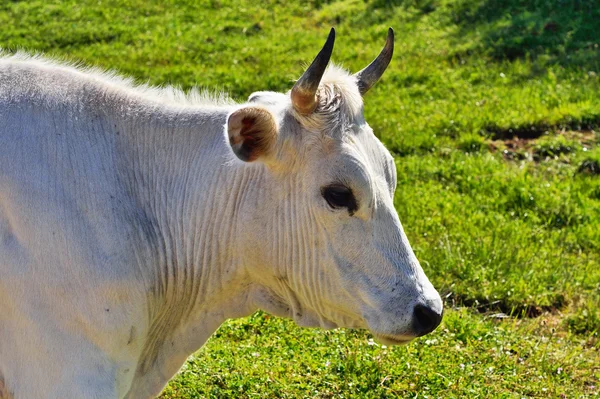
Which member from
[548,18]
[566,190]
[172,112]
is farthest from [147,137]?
[548,18]

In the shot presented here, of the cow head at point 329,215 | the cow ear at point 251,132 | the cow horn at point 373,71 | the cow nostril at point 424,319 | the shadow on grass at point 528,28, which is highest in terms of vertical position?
the cow horn at point 373,71

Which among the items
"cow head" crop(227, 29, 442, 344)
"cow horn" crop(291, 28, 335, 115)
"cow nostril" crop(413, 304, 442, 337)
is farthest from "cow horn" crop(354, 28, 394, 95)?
"cow nostril" crop(413, 304, 442, 337)

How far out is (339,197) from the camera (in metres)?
4.48

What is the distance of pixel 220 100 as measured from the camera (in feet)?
16.7

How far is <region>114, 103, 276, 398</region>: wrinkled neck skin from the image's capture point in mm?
4680

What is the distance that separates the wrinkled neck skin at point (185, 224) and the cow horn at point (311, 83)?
0.39 m

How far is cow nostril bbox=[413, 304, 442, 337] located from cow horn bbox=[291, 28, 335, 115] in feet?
3.73

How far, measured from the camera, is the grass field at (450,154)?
6531 millimetres

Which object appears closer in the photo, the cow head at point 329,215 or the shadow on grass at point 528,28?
the cow head at point 329,215

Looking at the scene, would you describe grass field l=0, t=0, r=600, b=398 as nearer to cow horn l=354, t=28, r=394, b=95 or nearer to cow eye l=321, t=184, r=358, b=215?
cow horn l=354, t=28, r=394, b=95

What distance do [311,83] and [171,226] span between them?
1090mm

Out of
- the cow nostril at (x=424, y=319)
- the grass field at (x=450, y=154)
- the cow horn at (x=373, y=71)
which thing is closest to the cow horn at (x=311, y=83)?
the cow horn at (x=373, y=71)

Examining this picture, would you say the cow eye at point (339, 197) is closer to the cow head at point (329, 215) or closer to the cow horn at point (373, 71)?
the cow head at point (329, 215)

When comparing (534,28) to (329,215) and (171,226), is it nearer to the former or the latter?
(329,215)
